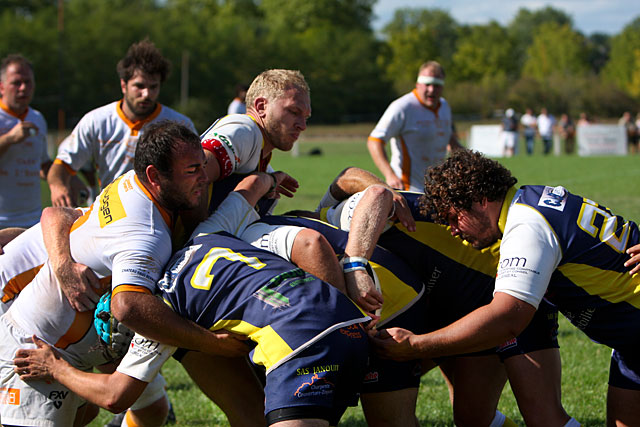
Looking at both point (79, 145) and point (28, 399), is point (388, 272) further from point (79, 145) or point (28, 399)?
point (79, 145)

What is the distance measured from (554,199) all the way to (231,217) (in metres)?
1.53

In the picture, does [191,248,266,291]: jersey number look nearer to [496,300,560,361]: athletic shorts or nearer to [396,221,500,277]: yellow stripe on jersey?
[396,221,500,277]: yellow stripe on jersey

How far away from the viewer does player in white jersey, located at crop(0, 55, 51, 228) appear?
663 centimetres

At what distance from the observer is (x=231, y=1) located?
8850cm

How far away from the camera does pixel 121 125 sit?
246 inches

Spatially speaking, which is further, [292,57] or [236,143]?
[292,57]

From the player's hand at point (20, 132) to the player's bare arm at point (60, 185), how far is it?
0.35 meters

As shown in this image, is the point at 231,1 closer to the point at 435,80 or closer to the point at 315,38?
the point at 315,38

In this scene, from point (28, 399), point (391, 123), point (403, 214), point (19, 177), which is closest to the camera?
point (28, 399)

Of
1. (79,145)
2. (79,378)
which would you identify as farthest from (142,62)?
(79,378)

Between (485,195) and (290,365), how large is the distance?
131cm

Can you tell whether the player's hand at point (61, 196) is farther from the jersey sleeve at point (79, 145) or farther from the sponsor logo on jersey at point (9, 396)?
the sponsor logo on jersey at point (9, 396)

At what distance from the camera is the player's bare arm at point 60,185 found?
240 inches

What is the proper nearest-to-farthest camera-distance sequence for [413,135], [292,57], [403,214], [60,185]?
[403,214] → [60,185] → [413,135] → [292,57]
